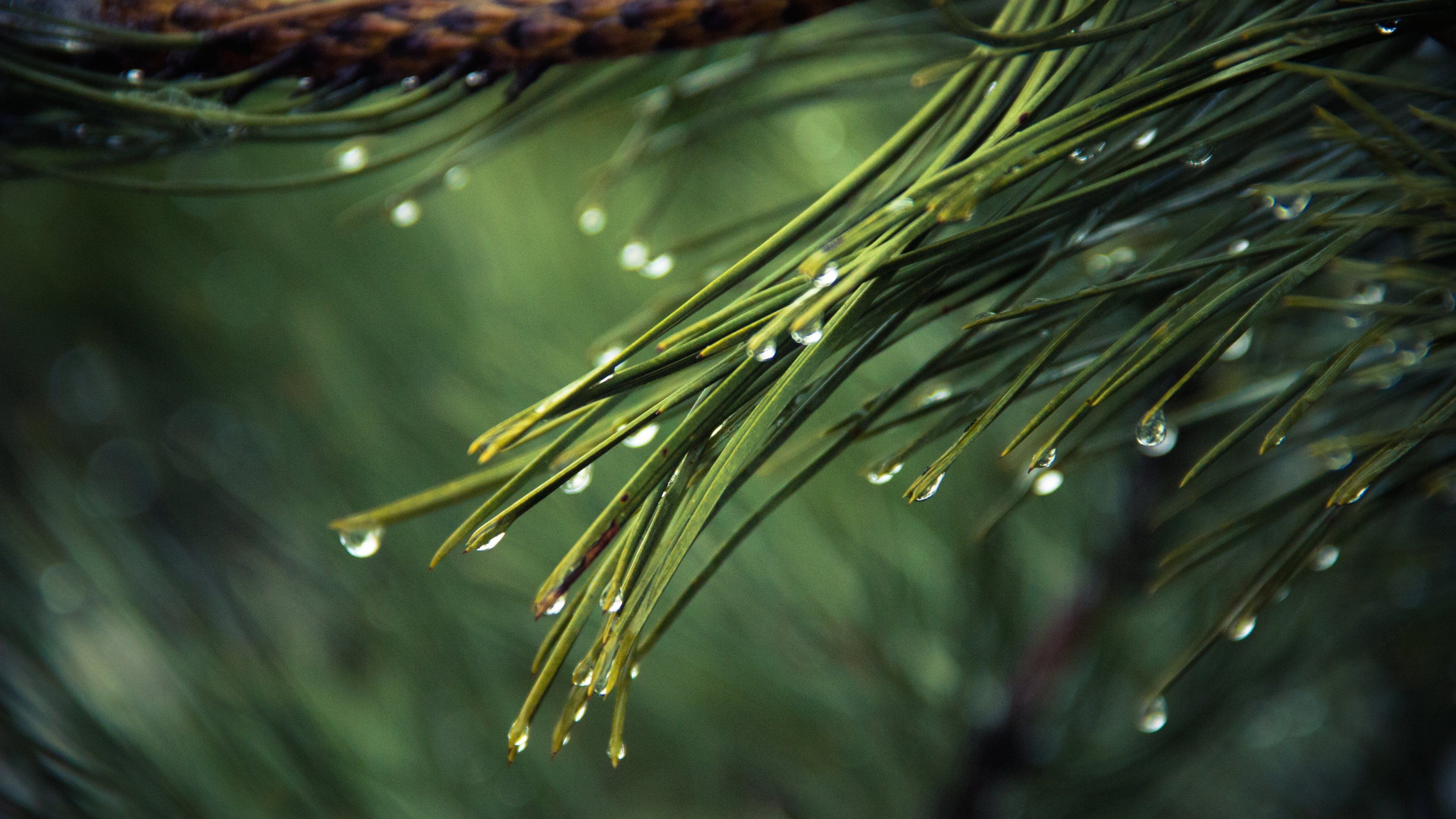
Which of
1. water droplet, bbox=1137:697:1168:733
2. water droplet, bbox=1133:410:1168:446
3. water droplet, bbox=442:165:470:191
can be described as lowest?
water droplet, bbox=1137:697:1168:733

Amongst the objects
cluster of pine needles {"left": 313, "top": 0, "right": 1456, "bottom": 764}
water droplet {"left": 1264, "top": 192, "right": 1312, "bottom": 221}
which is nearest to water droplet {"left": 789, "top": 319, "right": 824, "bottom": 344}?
cluster of pine needles {"left": 313, "top": 0, "right": 1456, "bottom": 764}

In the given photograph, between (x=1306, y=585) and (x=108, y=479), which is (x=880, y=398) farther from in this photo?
(x=108, y=479)

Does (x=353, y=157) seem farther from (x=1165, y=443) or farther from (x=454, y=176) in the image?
(x=1165, y=443)

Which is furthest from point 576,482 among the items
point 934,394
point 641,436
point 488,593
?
point 488,593

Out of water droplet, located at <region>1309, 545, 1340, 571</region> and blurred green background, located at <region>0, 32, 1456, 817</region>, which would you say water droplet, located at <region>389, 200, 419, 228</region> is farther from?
water droplet, located at <region>1309, 545, 1340, 571</region>

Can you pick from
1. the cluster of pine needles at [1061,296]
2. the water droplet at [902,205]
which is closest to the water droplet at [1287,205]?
the cluster of pine needles at [1061,296]

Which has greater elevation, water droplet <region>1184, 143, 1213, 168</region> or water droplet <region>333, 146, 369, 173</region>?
water droplet <region>333, 146, 369, 173</region>
